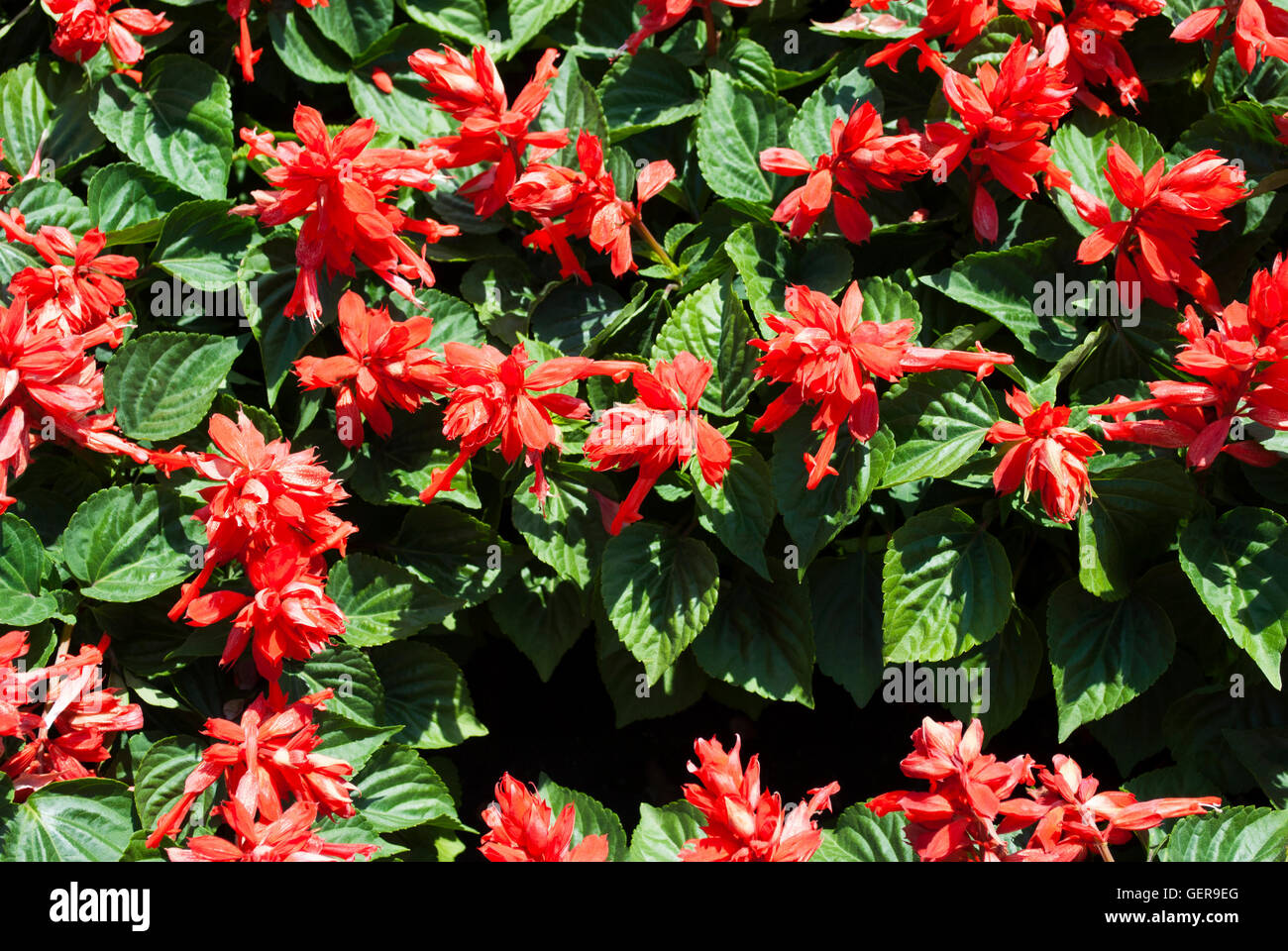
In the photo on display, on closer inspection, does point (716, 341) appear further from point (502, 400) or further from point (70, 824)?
point (70, 824)

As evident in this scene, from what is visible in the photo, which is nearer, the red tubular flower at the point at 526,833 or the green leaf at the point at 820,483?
the red tubular flower at the point at 526,833

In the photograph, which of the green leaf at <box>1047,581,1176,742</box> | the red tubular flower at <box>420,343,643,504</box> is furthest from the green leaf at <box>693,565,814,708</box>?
the red tubular flower at <box>420,343,643,504</box>

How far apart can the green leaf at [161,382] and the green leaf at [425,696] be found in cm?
57

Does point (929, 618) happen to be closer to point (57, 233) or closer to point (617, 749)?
point (617, 749)

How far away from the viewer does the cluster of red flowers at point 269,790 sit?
5.27ft

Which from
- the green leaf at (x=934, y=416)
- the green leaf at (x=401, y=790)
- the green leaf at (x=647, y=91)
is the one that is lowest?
the green leaf at (x=401, y=790)

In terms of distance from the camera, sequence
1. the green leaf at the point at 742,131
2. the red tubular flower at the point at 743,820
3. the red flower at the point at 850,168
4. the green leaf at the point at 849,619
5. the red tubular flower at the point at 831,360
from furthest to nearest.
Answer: the green leaf at the point at 742,131 < the green leaf at the point at 849,619 < the red flower at the point at 850,168 < the red tubular flower at the point at 831,360 < the red tubular flower at the point at 743,820

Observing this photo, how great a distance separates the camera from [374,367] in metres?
1.92

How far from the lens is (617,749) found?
259 cm

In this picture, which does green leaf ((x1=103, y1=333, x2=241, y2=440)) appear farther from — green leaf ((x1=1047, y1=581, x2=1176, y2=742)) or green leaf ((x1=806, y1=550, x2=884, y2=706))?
green leaf ((x1=1047, y1=581, x2=1176, y2=742))

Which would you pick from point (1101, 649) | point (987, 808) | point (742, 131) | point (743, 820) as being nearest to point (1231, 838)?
point (1101, 649)

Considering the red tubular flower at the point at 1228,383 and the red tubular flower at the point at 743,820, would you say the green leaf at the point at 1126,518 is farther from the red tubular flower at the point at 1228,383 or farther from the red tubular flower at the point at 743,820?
the red tubular flower at the point at 743,820

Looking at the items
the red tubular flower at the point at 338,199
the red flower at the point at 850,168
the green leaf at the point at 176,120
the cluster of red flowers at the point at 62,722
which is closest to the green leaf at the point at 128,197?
the green leaf at the point at 176,120

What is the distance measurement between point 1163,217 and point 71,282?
1794mm
